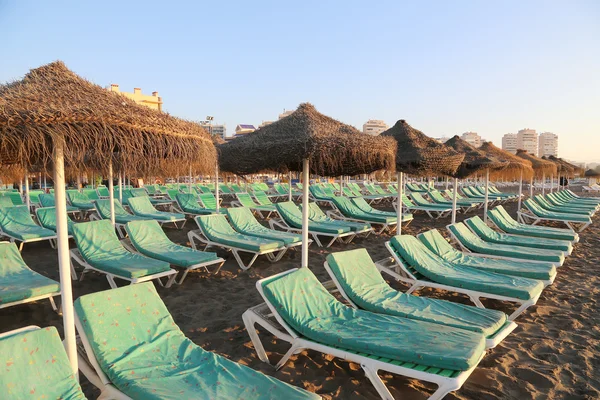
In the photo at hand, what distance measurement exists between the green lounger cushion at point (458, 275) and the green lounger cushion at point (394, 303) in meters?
0.57

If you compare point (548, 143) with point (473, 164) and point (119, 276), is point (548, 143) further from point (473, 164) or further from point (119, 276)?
point (119, 276)

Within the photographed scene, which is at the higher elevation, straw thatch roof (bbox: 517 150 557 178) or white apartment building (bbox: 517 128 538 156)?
white apartment building (bbox: 517 128 538 156)

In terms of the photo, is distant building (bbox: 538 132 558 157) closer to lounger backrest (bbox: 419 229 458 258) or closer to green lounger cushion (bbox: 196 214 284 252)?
lounger backrest (bbox: 419 229 458 258)

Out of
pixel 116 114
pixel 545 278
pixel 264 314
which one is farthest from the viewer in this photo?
pixel 545 278

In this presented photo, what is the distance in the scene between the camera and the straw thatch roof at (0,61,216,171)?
6.40ft

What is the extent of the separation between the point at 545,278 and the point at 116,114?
4.50m

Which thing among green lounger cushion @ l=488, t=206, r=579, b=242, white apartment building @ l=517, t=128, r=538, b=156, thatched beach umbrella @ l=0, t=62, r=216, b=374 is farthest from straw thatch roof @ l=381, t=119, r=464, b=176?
white apartment building @ l=517, t=128, r=538, b=156

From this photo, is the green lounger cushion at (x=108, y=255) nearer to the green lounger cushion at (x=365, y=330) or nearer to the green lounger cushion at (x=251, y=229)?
the green lounger cushion at (x=365, y=330)

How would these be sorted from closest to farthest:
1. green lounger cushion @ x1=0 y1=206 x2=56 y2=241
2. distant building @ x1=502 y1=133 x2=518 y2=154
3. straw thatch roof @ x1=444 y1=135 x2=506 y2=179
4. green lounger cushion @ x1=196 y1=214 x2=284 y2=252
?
1. green lounger cushion @ x1=196 y1=214 x2=284 y2=252
2. green lounger cushion @ x1=0 y1=206 x2=56 y2=241
3. straw thatch roof @ x1=444 y1=135 x2=506 y2=179
4. distant building @ x1=502 y1=133 x2=518 y2=154

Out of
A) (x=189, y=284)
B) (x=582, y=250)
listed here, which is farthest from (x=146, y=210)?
(x=582, y=250)

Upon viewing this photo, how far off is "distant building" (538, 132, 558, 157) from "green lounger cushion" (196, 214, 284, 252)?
99865 millimetres

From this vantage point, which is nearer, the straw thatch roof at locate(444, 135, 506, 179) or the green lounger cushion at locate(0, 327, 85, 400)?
the green lounger cushion at locate(0, 327, 85, 400)

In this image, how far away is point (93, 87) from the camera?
242 cm

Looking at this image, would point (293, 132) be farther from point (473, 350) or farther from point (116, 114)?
point (473, 350)
